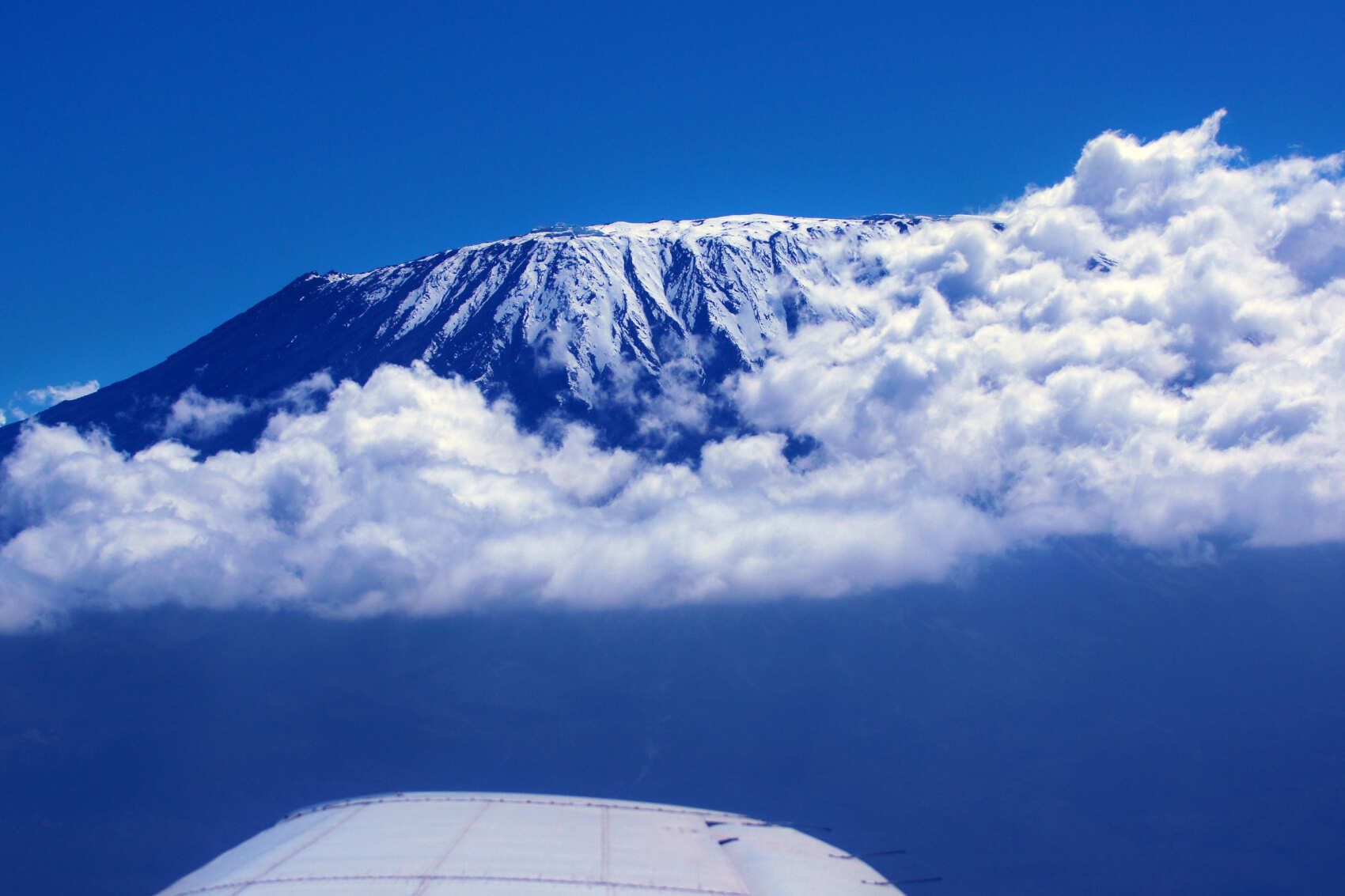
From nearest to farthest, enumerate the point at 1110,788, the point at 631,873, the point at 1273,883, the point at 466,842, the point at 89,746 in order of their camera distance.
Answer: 1. the point at 631,873
2. the point at 466,842
3. the point at 1273,883
4. the point at 1110,788
5. the point at 89,746

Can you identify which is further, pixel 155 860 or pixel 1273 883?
pixel 155 860

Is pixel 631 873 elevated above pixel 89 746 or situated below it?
above

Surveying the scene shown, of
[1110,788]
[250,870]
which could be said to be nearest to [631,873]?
[250,870]

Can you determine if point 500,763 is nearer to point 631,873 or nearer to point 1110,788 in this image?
point 1110,788

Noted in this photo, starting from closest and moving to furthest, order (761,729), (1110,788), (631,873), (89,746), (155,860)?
1. (631,873)
2. (155,860)
3. (1110,788)
4. (761,729)
5. (89,746)

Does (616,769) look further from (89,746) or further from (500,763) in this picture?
(89,746)

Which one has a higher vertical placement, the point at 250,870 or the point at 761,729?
the point at 250,870

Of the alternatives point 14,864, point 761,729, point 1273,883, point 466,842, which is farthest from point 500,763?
point 466,842

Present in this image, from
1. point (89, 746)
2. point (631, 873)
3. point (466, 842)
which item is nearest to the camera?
point (631, 873)

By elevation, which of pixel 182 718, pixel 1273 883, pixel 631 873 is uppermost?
pixel 631 873
